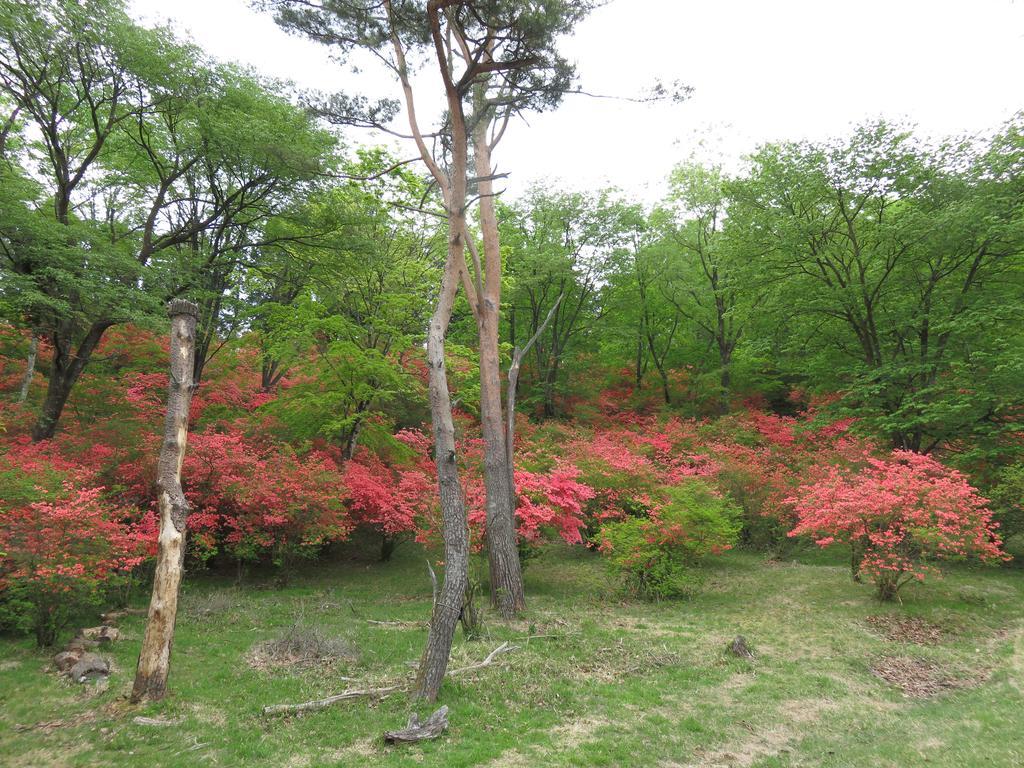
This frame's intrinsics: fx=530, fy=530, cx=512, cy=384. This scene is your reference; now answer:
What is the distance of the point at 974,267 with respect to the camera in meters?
13.5

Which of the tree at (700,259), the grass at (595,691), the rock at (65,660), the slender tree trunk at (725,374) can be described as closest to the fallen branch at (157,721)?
the grass at (595,691)

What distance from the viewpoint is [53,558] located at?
707cm

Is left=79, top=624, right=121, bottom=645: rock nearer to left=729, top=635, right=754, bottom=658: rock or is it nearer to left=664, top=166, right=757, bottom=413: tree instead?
left=729, top=635, right=754, bottom=658: rock

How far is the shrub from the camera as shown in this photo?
10922 mm

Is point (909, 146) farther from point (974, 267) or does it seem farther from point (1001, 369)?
point (1001, 369)

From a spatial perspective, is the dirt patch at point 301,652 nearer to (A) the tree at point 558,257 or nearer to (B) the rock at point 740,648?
(B) the rock at point 740,648

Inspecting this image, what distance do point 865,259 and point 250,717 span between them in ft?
59.5

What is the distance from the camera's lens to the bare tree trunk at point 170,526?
5941 mm

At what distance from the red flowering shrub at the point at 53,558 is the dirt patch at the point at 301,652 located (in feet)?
7.95

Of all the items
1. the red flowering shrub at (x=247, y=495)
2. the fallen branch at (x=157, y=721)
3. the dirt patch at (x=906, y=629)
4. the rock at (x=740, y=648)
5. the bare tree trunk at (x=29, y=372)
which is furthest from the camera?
the bare tree trunk at (x=29, y=372)

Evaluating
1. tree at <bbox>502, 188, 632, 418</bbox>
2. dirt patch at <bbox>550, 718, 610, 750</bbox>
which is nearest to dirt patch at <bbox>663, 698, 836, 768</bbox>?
dirt patch at <bbox>550, 718, 610, 750</bbox>

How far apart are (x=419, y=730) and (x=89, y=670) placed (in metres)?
4.48

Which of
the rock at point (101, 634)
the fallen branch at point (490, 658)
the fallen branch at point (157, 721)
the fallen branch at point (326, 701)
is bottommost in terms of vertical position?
the fallen branch at point (157, 721)

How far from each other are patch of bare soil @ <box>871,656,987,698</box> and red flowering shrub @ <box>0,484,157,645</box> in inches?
421
